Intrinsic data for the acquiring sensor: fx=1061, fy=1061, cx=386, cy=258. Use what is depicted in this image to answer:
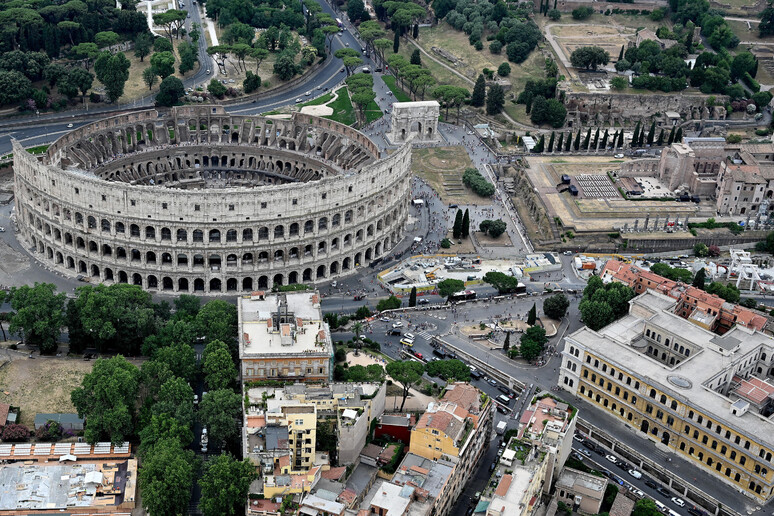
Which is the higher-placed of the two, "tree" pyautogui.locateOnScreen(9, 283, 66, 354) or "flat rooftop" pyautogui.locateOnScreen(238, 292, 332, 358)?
"flat rooftop" pyautogui.locateOnScreen(238, 292, 332, 358)

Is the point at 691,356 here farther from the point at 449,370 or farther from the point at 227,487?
the point at 227,487

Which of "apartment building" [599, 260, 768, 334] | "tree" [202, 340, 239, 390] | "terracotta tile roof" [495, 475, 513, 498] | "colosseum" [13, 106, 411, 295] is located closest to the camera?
"terracotta tile roof" [495, 475, 513, 498]

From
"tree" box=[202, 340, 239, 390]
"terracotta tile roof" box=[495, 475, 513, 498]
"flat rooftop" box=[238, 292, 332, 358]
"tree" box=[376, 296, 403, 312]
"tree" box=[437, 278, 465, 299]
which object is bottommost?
"tree" box=[376, 296, 403, 312]

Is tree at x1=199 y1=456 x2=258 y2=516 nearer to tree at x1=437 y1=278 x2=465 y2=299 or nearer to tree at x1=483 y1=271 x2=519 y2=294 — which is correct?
tree at x1=437 y1=278 x2=465 y2=299

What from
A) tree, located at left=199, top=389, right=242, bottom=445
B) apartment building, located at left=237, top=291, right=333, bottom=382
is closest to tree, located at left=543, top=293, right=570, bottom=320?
apartment building, located at left=237, top=291, right=333, bottom=382

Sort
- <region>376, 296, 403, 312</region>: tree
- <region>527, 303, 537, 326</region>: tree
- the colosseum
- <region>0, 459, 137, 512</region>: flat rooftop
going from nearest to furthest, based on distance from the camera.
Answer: <region>0, 459, 137, 512</region>: flat rooftop, <region>527, 303, 537, 326</region>: tree, the colosseum, <region>376, 296, 403, 312</region>: tree

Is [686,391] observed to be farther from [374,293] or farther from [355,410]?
[374,293]
